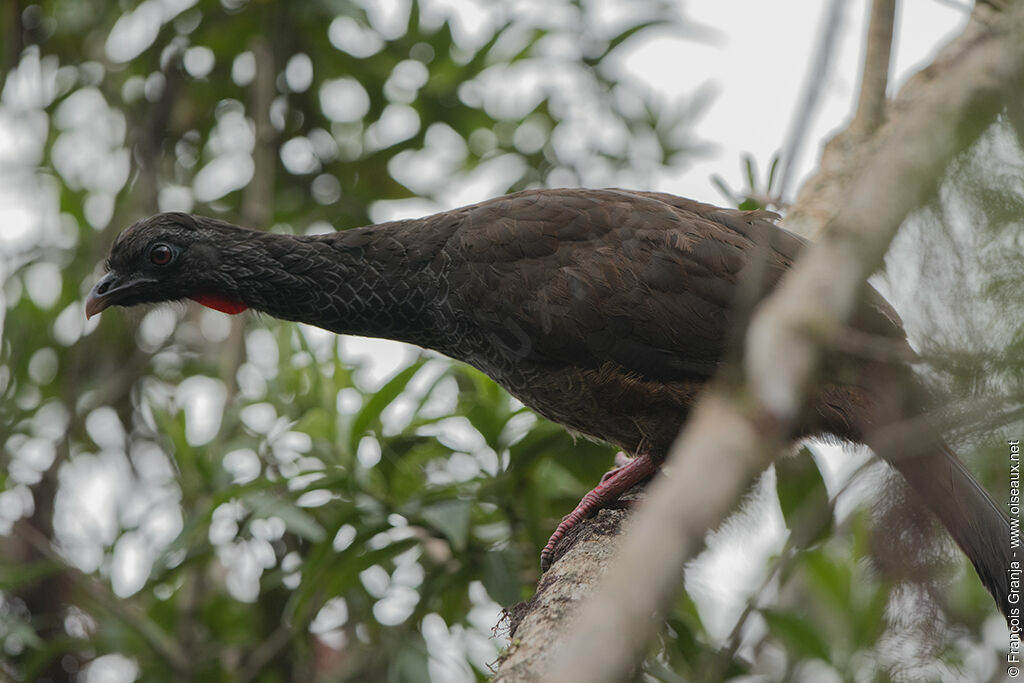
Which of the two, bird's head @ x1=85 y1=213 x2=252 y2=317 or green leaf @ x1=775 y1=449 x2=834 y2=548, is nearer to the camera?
green leaf @ x1=775 y1=449 x2=834 y2=548

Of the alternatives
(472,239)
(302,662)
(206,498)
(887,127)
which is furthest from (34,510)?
(887,127)

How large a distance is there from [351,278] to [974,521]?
7.25 ft

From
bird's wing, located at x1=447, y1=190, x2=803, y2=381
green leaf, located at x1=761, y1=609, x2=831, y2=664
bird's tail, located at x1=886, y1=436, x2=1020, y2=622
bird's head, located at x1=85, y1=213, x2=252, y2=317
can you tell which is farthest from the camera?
bird's head, located at x1=85, y1=213, x2=252, y2=317

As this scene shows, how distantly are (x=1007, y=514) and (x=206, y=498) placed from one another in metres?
2.99

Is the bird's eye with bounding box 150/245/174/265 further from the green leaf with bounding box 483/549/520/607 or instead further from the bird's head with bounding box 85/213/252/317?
the green leaf with bounding box 483/549/520/607

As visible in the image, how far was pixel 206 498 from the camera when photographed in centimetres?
439

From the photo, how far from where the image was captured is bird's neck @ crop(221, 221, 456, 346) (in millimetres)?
3809

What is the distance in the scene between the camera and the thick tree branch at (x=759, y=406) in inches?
44.3

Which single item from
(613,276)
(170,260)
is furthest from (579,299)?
(170,260)

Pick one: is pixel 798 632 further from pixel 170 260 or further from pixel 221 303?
pixel 170 260

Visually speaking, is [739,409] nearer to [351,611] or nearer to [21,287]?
[351,611]

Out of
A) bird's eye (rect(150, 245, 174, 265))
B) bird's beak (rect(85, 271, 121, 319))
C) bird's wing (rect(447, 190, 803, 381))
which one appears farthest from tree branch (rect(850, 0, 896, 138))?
bird's beak (rect(85, 271, 121, 319))

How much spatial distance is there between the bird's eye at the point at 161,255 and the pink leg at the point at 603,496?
1.81 metres

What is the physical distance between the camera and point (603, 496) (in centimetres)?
347
